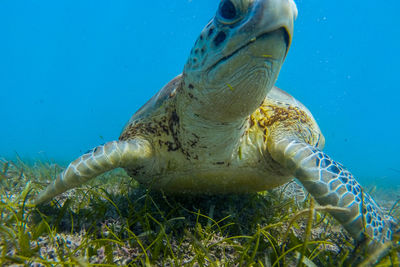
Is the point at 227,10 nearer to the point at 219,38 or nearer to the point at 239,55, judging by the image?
the point at 219,38

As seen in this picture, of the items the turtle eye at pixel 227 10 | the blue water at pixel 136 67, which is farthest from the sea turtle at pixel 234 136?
the blue water at pixel 136 67

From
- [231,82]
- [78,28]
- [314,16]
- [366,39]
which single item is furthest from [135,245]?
[78,28]

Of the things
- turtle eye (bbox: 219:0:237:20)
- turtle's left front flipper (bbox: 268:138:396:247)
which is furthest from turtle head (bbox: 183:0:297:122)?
turtle's left front flipper (bbox: 268:138:396:247)

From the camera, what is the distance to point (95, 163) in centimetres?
191

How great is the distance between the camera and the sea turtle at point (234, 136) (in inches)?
55.0

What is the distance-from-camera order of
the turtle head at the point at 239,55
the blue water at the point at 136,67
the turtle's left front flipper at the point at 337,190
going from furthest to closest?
the blue water at the point at 136,67 < the turtle's left front flipper at the point at 337,190 < the turtle head at the point at 239,55

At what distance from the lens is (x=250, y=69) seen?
1.45 meters

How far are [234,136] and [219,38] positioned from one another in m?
0.82

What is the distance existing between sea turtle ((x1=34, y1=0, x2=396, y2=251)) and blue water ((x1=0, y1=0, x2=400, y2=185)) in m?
67.6

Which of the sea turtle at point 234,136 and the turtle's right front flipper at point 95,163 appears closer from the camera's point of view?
the sea turtle at point 234,136

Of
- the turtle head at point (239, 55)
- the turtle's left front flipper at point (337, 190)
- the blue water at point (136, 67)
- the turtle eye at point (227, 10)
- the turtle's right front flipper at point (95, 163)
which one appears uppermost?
the blue water at point (136, 67)

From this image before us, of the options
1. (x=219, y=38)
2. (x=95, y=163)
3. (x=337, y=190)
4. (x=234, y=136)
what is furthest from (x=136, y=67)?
(x=337, y=190)

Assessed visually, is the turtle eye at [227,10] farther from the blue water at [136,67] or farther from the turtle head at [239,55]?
the blue water at [136,67]

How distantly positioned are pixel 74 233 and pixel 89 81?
116936 mm
